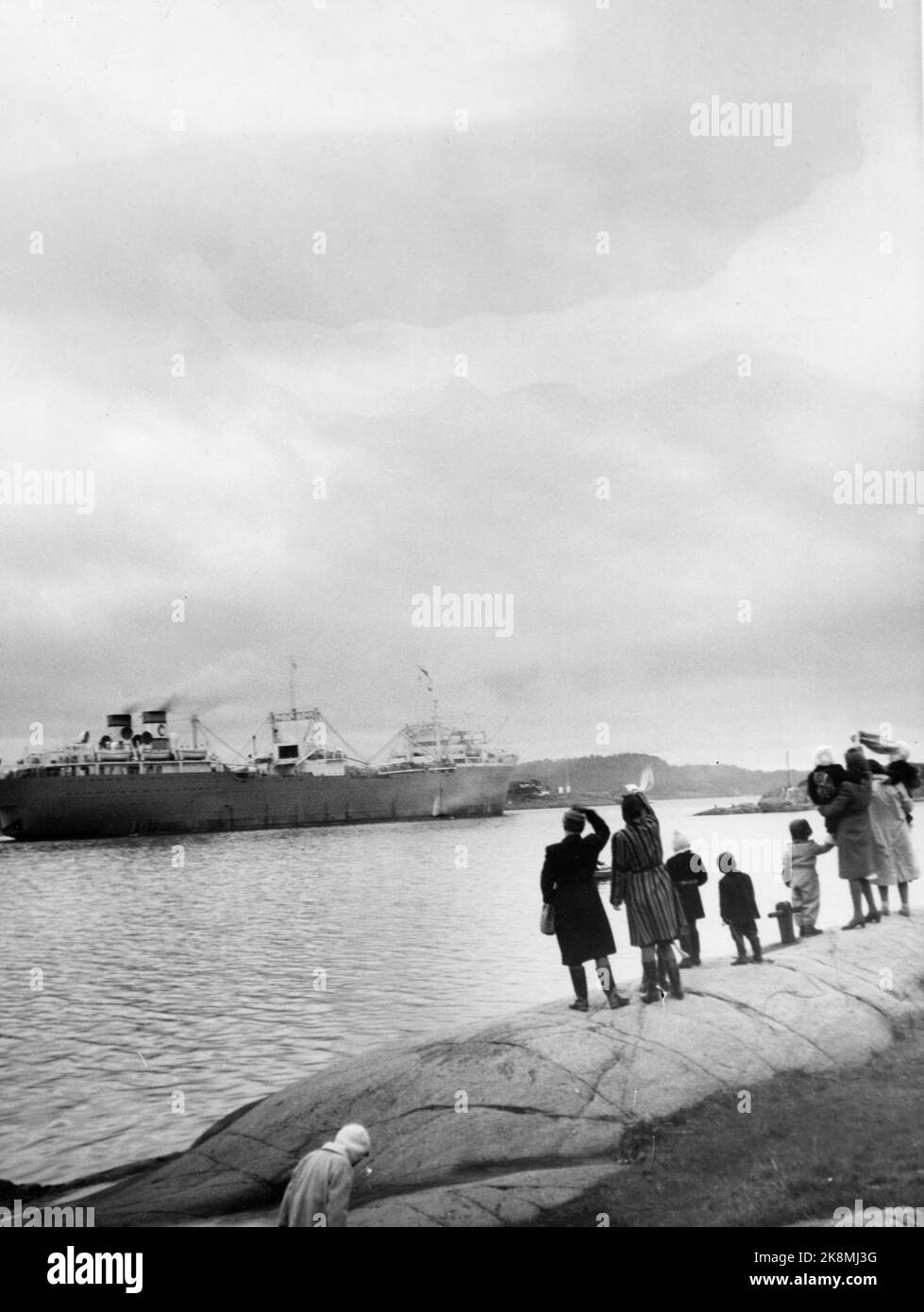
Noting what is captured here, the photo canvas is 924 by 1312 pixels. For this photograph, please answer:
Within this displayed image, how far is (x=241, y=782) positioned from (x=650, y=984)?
289 centimetres

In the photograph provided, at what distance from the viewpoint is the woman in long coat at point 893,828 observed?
556 cm

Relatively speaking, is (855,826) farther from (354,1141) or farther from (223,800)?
(223,800)

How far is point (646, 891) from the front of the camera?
484cm

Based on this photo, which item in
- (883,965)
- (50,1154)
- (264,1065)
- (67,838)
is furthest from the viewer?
(67,838)

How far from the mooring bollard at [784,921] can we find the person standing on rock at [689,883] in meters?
0.55

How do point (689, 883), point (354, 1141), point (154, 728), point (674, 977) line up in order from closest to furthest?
point (354, 1141) < point (674, 977) < point (689, 883) < point (154, 728)

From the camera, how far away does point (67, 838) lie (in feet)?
20.5

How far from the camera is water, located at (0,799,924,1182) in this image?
4730 mm

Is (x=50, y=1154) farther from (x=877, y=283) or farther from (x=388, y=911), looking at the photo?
(x=877, y=283)

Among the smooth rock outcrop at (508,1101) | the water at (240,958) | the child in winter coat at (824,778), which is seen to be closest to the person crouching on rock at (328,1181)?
the smooth rock outcrop at (508,1101)

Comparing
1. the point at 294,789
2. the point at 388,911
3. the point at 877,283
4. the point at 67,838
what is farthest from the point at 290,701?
the point at 877,283

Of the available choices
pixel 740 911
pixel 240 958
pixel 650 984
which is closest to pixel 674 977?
pixel 650 984

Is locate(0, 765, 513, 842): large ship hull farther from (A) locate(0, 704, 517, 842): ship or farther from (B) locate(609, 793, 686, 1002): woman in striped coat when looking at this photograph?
(B) locate(609, 793, 686, 1002): woman in striped coat

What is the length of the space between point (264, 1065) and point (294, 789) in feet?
6.36
